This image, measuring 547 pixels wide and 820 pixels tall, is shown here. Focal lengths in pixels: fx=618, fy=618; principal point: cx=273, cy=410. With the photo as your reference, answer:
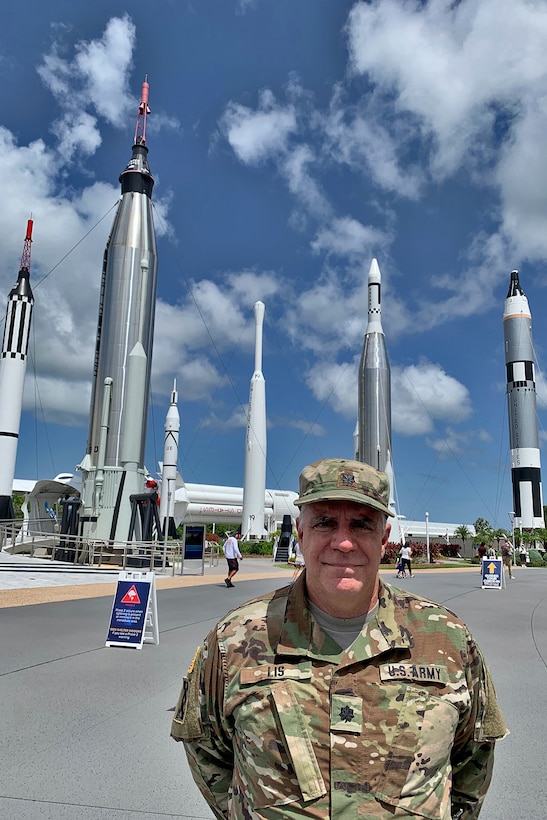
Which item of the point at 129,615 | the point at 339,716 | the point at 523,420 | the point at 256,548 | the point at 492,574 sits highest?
the point at 523,420

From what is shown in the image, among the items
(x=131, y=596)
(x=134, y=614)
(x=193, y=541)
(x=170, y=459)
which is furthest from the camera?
(x=170, y=459)

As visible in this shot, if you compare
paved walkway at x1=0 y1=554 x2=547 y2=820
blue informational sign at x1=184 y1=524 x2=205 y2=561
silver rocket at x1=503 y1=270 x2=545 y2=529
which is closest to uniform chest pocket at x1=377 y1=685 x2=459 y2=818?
paved walkway at x1=0 y1=554 x2=547 y2=820

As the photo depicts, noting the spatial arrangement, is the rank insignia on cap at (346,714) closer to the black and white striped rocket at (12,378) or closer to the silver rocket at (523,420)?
the black and white striped rocket at (12,378)

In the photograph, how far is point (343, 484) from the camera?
6.88ft

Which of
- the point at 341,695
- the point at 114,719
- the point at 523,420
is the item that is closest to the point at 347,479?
the point at 341,695

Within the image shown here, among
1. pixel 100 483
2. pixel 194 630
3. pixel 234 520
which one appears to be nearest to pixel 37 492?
pixel 100 483

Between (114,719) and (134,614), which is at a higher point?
(134,614)

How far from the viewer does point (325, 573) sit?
2043 millimetres

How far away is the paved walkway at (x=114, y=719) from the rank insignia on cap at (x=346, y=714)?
2.27 meters

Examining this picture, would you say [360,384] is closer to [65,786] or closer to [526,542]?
[526,542]

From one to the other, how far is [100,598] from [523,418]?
48396mm

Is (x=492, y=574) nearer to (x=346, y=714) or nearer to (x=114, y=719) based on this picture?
(x=114, y=719)

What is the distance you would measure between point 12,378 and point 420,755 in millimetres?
43018

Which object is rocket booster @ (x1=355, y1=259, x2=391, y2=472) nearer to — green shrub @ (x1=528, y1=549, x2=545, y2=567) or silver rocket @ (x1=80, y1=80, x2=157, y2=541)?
green shrub @ (x1=528, y1=549, x2=545, y2=567)
